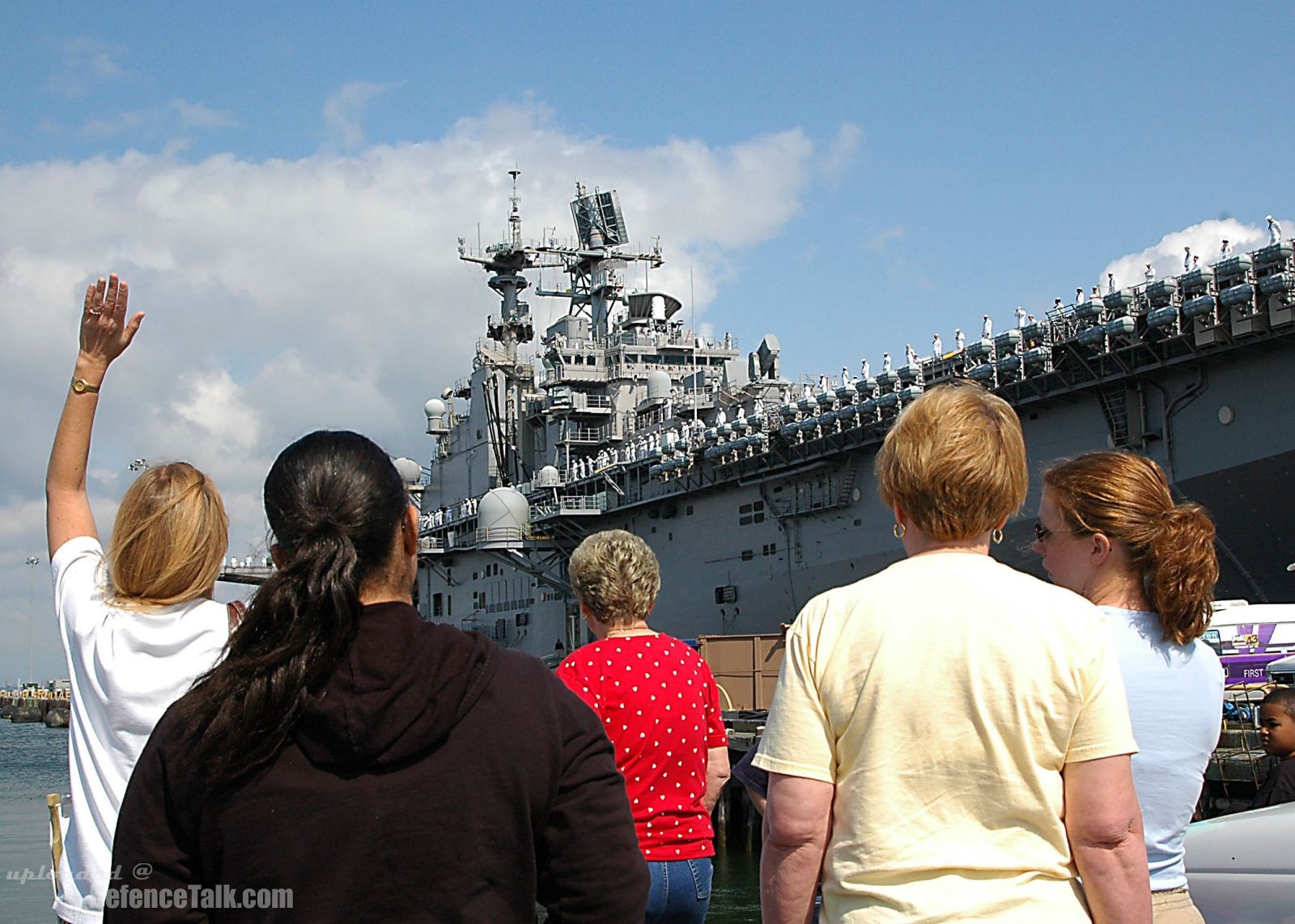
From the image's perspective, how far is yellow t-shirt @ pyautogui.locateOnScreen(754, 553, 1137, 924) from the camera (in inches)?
81.5

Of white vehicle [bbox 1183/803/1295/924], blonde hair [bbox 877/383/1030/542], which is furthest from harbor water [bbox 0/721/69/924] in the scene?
white vehicle [bbox 1183/803/1295/924]

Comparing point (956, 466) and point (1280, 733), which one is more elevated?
point (956, 466)

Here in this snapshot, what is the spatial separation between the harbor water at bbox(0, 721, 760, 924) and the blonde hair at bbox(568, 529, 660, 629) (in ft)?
7.45

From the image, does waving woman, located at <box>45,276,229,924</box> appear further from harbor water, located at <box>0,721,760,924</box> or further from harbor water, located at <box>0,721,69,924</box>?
harbor water, located at <box>0,721,760,924</box>

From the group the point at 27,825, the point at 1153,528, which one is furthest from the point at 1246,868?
the point at 27,825

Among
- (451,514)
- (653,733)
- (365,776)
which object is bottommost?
(653,733)

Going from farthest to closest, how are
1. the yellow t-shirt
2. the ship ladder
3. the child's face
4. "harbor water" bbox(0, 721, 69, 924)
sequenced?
the ship ladder < "harbor water" bbox(0, 721, 69, 924) < the child's face < the yellow t-shirt

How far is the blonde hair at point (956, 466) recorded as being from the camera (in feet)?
7.52

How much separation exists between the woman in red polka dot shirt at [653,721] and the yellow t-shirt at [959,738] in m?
1.13

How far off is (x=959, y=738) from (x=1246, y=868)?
52.7 inches

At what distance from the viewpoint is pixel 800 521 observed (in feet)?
84.3

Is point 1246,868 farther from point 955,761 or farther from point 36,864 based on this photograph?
point 36,864

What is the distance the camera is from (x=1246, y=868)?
2957mm

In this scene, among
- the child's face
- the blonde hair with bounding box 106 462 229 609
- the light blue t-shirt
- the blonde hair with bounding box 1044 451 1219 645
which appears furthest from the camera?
the child's face
